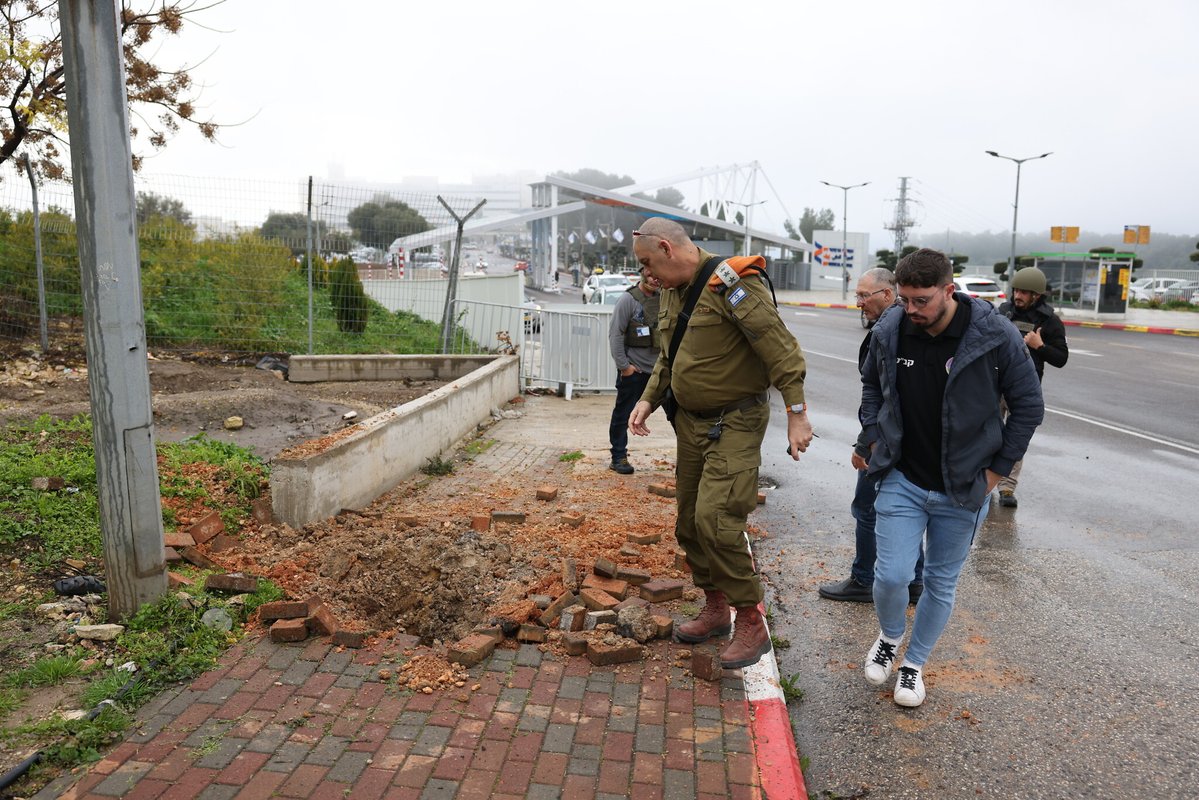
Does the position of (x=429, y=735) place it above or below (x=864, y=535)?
below

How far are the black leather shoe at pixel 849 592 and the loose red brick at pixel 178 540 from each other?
3.47 metres

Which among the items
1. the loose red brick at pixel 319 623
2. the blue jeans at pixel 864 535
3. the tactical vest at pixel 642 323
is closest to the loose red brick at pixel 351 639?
the loose red brick at pixel 319 623

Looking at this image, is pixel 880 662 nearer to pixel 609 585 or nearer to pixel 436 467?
pixel 609 585

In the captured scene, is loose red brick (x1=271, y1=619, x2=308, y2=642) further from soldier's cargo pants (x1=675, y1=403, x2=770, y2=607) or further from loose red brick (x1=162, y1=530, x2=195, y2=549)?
soldier's cargo pants (x1=675, y1=403, x2=770, y2=607)

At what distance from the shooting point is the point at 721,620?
4.30 metres

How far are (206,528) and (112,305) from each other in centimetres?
154

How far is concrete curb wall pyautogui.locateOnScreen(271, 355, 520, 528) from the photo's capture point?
5434mm

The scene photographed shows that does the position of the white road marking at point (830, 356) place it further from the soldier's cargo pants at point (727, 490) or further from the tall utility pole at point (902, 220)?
the tall utility pole at point (902, 220)

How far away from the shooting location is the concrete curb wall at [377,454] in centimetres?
543

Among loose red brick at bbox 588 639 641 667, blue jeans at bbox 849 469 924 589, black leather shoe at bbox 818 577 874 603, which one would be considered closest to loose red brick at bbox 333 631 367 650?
loose red brick at bbox 588 639 641 667

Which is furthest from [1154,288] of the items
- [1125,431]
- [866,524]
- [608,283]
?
[866,524]

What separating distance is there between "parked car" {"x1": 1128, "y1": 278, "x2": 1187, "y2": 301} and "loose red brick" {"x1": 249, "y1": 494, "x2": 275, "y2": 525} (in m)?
48.1

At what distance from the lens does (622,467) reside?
771 cm

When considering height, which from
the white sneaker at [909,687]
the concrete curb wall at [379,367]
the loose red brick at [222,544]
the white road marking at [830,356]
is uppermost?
the concrete curb wall at [379,367]
